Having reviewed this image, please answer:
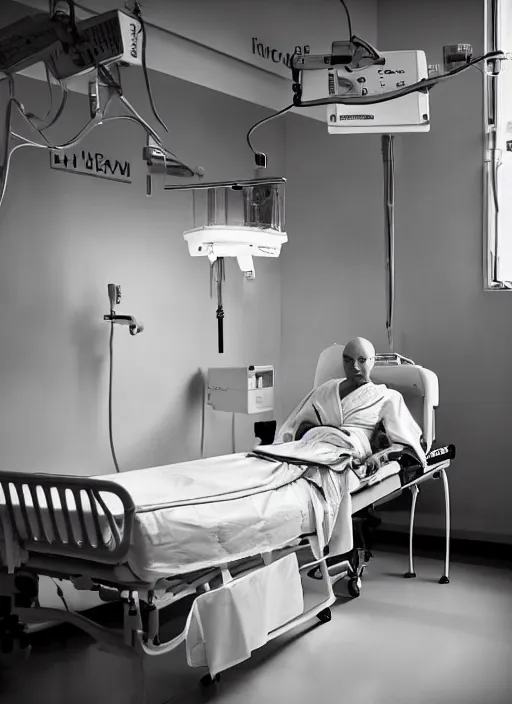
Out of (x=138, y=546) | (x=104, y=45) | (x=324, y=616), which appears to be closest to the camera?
(x=138, y=546)

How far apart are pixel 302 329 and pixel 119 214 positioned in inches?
82.3

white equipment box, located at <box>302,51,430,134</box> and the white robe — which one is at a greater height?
white equipment box, located at <box>302,51,430,134</box>

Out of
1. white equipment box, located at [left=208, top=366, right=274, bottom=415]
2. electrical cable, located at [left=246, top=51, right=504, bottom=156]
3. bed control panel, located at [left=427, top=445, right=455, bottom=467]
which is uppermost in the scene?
electrical cable, located at [left=246, top=51, right=504, bottom=156]

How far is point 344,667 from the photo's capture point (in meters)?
3.32

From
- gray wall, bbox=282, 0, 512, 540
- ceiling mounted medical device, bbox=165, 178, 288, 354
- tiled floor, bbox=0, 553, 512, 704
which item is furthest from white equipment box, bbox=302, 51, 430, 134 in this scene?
tiled floor, bbox=0, 553, 512, 704

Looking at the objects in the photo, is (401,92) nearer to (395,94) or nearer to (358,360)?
(395,94)

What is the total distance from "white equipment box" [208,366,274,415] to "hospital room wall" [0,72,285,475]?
0.18 m

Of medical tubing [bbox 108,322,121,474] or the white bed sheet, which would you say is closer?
the white bed sheet

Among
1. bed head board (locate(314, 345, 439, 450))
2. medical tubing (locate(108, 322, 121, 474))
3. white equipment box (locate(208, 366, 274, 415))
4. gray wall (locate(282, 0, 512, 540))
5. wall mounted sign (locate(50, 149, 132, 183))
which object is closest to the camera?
wall mounted sign (locate(50, 149, 132, 183))

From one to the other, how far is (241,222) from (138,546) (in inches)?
101

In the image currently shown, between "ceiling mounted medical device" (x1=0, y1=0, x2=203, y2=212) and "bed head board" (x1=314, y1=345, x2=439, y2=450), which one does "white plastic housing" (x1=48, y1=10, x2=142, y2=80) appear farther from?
"bed head board" (x1=314, y1=345, x2=439, y2=450)

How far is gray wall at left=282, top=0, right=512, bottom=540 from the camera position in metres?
5.46

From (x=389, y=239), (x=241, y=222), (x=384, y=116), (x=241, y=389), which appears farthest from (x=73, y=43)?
(x=389, y=239)

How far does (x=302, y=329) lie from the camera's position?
6.11 m
